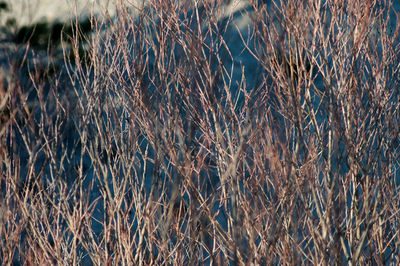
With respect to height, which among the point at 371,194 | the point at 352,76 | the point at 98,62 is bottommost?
the point at 371,194

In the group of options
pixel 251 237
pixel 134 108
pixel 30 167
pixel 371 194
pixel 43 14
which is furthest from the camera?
pixel 43 14

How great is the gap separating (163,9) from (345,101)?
3.91 feet

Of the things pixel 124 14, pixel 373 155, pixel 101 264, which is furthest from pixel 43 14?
pixel 373 155

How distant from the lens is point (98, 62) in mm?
2992

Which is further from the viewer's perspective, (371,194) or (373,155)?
(373,155)

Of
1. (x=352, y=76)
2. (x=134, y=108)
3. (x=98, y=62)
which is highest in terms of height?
(x=98, y=62)

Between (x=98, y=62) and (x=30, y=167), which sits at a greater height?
(x=98, y=62)

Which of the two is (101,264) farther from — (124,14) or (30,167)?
(124,14)

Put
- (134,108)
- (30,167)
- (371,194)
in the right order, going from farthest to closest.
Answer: (134,108)
(30,167)
(371,194)

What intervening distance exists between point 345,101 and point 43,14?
15.7 ft

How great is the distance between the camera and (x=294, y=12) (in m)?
2.76

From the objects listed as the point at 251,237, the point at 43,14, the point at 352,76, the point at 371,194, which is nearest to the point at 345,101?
the point at 352,76

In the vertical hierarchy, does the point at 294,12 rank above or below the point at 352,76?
Answer: above

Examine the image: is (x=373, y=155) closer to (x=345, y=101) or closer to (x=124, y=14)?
(x=345, y=101)
